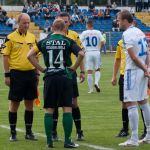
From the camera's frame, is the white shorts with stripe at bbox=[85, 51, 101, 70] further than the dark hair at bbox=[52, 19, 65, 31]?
Yes

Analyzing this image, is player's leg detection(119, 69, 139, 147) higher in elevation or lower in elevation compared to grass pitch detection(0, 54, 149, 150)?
higher

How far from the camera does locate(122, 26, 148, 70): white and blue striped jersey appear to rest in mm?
10578

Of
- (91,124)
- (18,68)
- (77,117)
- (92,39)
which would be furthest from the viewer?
(92,39)

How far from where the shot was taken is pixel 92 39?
69.6 ft

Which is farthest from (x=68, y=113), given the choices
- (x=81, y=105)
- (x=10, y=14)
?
(x=10, y=14)

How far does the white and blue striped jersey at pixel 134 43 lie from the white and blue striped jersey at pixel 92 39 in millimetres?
10250

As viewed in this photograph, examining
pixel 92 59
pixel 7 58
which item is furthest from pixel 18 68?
pixel 92 59

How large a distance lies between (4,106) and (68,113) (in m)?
6.57

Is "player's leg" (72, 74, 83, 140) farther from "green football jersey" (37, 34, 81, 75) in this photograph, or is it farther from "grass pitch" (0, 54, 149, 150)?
"green football jersey" (37, 34, 81, 75)

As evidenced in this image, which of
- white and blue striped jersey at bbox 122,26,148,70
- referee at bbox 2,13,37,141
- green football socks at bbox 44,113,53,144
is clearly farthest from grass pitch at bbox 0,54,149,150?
white and blue striped jersey at bbox 122,26,148,70

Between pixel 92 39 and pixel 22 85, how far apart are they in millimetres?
9784

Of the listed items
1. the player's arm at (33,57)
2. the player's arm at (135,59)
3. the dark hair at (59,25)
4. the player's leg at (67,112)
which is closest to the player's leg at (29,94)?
the player's arm at (33,57)

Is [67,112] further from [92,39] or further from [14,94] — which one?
[92,39]

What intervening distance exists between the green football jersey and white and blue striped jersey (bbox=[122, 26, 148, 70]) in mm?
788
